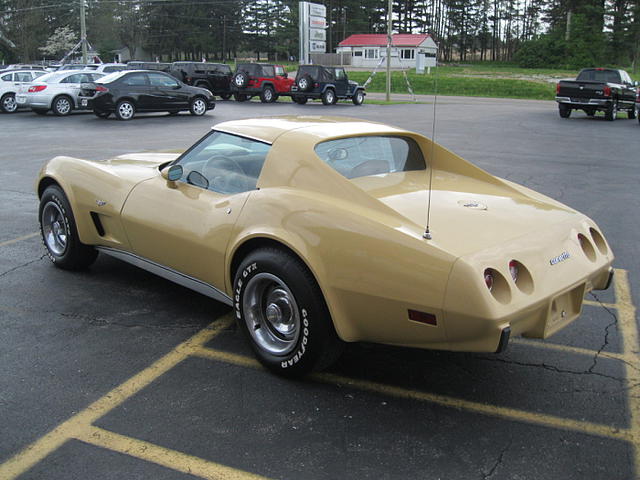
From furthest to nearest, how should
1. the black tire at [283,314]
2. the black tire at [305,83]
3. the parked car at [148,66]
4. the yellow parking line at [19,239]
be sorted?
the parked car at [148,66] → the black tire at [305,83] → the yellow parking line at [19,239] → the black tire at [283,314]

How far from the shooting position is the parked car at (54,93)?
68.0 ft

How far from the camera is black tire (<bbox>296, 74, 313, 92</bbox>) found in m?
27.0

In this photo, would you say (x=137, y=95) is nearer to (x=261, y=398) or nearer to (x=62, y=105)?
(x=62, y=105)

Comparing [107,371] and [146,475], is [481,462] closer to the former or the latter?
[146,475]

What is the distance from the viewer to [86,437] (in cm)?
295

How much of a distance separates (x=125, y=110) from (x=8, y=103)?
19.6 ft

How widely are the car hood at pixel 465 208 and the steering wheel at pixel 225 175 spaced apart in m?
0.74

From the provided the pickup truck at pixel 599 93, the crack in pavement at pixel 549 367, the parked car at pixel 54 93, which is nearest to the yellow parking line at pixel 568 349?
the crack in pavement at pixel 549 367

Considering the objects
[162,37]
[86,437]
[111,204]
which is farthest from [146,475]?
[162,37]

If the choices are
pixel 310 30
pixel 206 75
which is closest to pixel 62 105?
pixel 206 75

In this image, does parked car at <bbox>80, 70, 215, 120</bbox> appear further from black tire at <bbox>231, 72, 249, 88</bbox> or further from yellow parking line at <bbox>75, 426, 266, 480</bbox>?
yellow parking line at <bbox>75, 426, 266, 480</bbox>

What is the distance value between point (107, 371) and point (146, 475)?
1.09 meters

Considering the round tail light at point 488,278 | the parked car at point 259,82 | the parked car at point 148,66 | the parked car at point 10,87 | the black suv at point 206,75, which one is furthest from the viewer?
the parked car at point 148,66

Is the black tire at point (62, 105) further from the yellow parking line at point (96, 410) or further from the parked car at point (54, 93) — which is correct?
the yellow parking line at point (96, 410)
